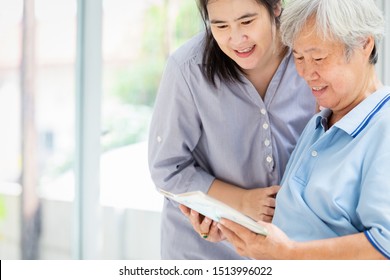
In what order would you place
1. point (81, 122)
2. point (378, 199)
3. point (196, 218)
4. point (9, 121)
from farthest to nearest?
point (81, 122) < point (9, 121) < point (196, 218) < point (378, 199)

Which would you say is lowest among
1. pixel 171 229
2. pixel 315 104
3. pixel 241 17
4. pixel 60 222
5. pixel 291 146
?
pixel 60 222

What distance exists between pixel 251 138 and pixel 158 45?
1.68 meters

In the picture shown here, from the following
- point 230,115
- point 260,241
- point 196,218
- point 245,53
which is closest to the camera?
point 260,241

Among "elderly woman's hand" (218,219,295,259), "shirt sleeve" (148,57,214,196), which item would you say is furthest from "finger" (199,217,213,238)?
"shirt sleeve" (148,57,214,196)

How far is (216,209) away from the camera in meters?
1.40

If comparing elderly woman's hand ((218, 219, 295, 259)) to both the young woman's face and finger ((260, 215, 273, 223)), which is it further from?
the young woman's face

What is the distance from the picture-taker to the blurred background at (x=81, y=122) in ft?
10.7

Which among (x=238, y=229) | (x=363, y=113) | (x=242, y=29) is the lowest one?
(x=238, y=229)

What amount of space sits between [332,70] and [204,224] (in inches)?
20.9

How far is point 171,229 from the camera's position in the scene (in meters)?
2.04

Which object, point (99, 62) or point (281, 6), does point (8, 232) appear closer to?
point (99, 62)

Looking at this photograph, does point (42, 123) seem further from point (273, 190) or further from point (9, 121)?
point (273, 190)

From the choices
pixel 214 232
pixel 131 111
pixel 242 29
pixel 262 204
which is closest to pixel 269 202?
pixel 262 204

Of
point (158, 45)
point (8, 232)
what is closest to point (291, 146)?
point (158, 45)
